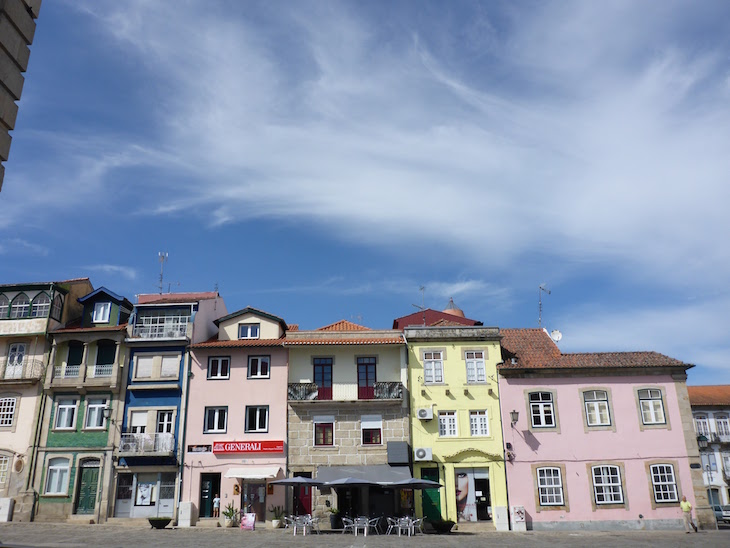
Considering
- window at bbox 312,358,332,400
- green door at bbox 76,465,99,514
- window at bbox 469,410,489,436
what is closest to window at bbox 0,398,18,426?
green door at bbox 76,465,99,514

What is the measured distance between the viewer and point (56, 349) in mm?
32500

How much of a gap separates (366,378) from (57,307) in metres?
16.8

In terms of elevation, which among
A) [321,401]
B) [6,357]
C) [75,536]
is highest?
[6,357]

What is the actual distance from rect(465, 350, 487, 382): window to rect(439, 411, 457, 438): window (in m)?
1.95

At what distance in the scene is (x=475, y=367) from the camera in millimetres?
31531

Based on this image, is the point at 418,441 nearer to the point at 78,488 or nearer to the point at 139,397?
the point at 139,397

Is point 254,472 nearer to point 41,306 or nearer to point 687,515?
point 41,306

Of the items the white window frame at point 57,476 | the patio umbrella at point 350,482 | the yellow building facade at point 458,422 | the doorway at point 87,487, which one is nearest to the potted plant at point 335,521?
the patio umbrella at point 350,482

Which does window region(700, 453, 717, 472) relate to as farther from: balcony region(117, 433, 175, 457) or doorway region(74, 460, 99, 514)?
doorway region(74, 460, 99, 514)

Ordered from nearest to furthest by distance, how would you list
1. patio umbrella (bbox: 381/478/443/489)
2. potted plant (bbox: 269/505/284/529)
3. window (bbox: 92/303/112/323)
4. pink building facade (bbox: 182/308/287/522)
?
1. patio umbrella (bbox: 381/478/443/489)
2. potted plant (bbox: 269/505/284/529)
3. pink building facade (bbox: 182/308/287/522)
4. window (bbox: 92/303/112/323)

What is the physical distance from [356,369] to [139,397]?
11.0 m

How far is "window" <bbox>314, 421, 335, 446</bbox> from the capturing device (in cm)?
3080

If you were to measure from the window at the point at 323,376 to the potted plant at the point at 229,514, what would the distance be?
6.53 meters

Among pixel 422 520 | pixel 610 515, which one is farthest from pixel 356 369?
pixel 610 515
